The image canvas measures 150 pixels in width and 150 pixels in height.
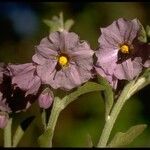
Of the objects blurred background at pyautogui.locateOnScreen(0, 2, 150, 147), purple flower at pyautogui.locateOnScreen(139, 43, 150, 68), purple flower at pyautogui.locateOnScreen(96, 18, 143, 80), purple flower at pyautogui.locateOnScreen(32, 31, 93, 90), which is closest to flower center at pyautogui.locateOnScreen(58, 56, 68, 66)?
purple flower at pyautogui.locateOnScreen(32, 31, 93, 90)

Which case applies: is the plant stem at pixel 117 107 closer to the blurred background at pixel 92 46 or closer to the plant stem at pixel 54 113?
the plant stem at pixel 54 113

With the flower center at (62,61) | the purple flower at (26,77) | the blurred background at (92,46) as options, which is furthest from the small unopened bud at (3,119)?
the blurred background at (92,46)

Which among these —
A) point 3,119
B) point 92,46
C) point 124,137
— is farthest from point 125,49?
point 92,46

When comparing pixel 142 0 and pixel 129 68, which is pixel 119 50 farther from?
pixel 142 0

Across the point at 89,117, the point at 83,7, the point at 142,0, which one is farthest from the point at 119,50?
the point at 83,7

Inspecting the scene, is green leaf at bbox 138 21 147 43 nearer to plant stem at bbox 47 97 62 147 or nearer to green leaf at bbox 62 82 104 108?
green leaf at bbox 62 82 104 108

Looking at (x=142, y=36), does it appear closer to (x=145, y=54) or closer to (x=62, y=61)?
(x=145, y=54)
